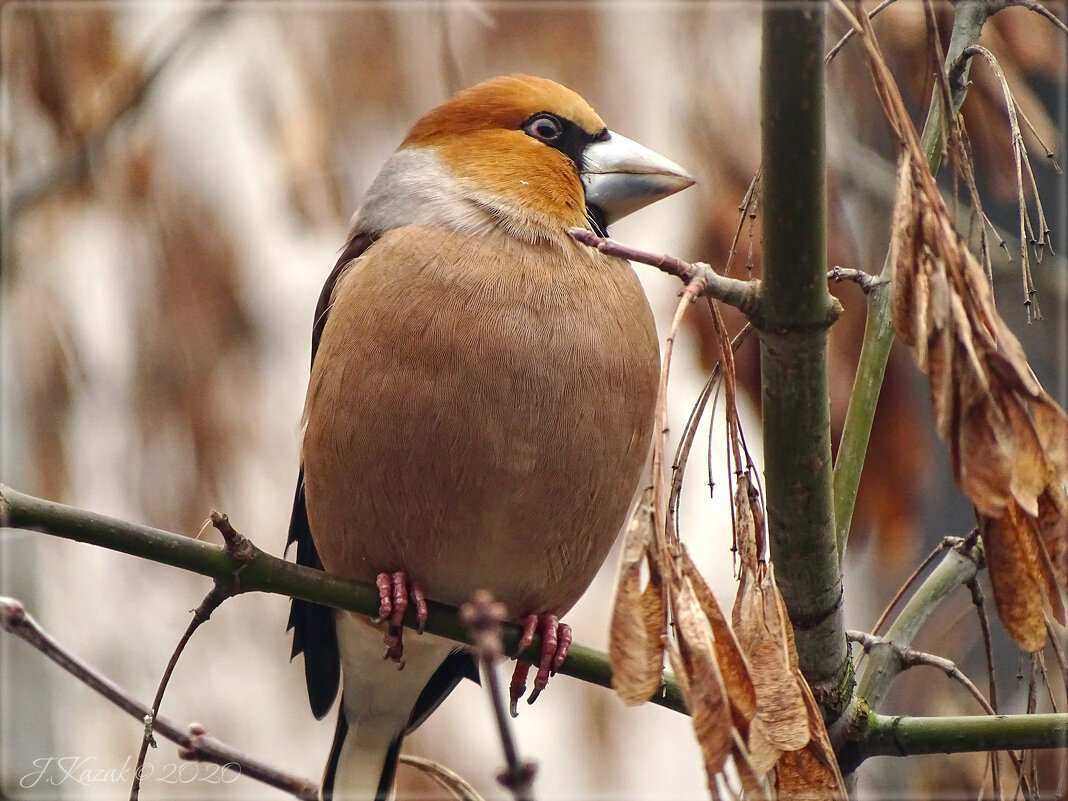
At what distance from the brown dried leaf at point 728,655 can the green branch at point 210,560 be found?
441mm

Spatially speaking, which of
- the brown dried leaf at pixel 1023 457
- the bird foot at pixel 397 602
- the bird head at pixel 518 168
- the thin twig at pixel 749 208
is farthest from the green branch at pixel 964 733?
the bird head at pixel 518 168

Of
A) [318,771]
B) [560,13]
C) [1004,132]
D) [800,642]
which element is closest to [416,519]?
[800,642]

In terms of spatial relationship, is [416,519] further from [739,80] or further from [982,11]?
[739,80]

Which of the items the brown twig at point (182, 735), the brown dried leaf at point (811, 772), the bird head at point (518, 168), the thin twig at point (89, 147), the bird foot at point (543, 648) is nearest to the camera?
the brown twig at point (182, 735)

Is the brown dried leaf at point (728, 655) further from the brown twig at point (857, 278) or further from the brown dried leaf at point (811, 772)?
the brown twig at point (857, 278)

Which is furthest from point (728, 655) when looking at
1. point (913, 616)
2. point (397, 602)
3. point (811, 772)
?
point (397, 602)

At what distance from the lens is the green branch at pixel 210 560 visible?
1773 millimetres

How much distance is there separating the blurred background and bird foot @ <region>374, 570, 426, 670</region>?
4.76 feet

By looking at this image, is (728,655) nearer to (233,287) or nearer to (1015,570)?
(1015,570)

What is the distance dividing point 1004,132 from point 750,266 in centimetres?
137

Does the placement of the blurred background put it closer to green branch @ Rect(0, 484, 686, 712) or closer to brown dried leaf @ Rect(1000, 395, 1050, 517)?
green branch @ Rect(0, 484, 686, 712)

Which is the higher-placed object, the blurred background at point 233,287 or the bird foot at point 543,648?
the blurred background at point 233,287

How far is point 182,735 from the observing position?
1.85 metres

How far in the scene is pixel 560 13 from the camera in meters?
4.15
